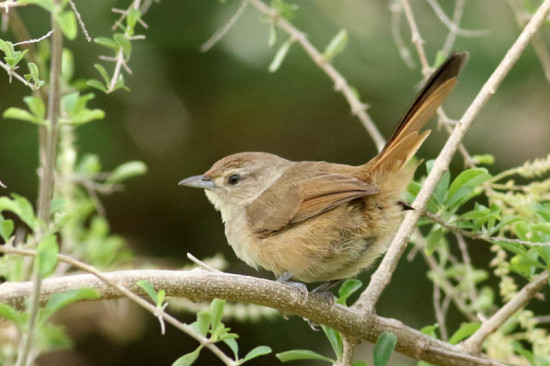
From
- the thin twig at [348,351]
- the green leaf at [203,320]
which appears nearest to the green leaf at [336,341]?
the thin twig at [348,351]

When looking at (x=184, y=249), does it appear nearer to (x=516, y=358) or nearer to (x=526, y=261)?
(x=516, y=358)

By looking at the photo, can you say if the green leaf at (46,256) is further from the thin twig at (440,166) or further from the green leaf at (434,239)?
the green leaf at (434,239)

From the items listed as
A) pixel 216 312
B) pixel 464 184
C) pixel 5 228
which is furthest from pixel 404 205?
pixel 5 228

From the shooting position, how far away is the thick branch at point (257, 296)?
86.2 inches

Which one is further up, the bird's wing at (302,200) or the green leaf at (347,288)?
the bird's wing at (302,200)

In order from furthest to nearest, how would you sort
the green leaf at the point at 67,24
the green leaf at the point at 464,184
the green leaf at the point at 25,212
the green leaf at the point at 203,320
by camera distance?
the green leaf at the point at 464,184 < the green leaf at the point at 203,320 < the green leaf at the point at 25,212 < the green leaf at the point at 67,24

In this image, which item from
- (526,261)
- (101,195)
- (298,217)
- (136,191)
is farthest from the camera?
(136,191)

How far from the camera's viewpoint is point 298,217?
11.9ft

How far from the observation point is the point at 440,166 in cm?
302

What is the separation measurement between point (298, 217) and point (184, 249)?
1.88 m

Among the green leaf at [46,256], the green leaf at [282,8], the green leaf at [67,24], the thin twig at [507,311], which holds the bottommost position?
the thin twig at [507,311]

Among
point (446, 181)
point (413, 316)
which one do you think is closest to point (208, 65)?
point (413, 316)

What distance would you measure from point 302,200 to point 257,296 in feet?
4.21

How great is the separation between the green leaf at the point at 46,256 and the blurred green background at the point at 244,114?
129 inches
